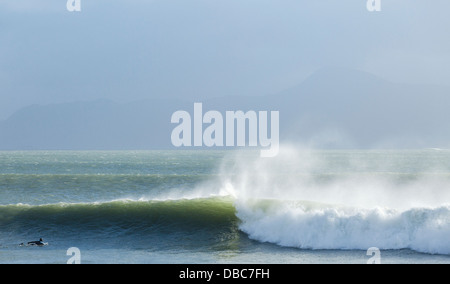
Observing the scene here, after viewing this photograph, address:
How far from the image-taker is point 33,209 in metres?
22.0

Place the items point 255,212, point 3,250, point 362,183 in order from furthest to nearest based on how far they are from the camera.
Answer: point 362,183 < point 255,212 < point 3,250

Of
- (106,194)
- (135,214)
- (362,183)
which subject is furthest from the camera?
(362,183)

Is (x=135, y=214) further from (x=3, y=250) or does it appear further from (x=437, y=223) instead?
(x=437, y=223)

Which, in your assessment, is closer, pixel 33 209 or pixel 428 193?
pixel 33 209

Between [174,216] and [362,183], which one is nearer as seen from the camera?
[174,216]

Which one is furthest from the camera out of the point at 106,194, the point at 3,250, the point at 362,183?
the point at 362,183

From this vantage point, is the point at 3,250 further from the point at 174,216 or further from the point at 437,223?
the point at 437,223

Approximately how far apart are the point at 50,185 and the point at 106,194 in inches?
207

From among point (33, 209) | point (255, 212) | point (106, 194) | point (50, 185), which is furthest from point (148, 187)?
point (255, 212)

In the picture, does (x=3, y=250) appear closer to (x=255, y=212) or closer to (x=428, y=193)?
(x=255, y=212)

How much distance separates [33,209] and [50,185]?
11.4 m

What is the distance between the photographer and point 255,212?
1931 cm
